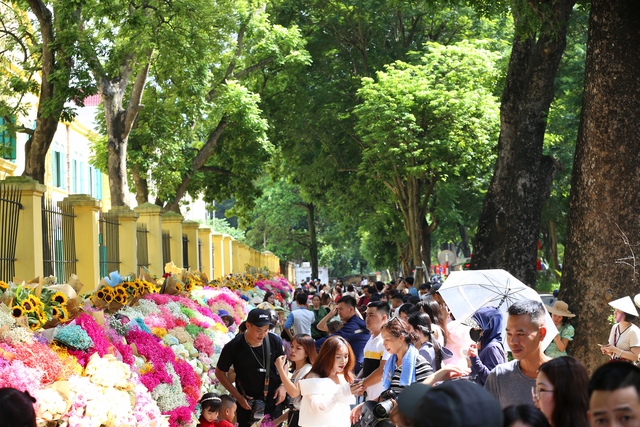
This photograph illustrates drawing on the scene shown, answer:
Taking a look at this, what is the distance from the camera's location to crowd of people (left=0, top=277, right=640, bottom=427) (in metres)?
3.46

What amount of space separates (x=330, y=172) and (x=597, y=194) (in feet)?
78.0

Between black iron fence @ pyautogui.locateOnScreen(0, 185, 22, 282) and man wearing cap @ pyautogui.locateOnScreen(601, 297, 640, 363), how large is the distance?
696 cm

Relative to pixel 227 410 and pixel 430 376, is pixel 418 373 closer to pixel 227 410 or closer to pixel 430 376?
pixel 430 376

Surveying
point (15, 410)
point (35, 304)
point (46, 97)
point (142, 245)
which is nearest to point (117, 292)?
point (35, 304)

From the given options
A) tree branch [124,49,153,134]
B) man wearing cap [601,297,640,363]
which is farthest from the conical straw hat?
tree branch [124,49,153,134]

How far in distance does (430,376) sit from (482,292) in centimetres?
317

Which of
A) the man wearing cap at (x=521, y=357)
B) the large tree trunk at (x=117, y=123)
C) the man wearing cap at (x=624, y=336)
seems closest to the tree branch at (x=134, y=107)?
the large tree trunk at (x=117, y=123)

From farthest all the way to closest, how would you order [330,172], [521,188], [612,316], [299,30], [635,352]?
1. [330,172]
2. [299,30]
3. [521,188]
4. [612,316]
5. [635,352]

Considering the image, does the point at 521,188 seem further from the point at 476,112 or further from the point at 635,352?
the point at 476,112

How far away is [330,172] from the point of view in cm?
3428

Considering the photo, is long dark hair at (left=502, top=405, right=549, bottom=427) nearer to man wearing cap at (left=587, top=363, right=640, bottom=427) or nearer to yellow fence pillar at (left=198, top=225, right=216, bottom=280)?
man wearing cap at (left=587, top=363, right=640, bottom=427)

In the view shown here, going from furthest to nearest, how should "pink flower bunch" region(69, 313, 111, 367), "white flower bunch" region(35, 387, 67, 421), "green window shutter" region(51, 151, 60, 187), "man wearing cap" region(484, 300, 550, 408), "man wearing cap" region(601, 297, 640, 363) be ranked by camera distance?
"green window shutter" region(51, 151, 60, 187) → "man wearing cap" region(601, 297, 640, 363) → "pink flower bunch" region(69, 313, 111, 367) → "white flower bunch" region(35, 387, 67, 421) → "man wearing cap" region(484, 300, 550, 408)

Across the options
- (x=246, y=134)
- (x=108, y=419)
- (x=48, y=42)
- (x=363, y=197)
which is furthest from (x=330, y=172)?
(x=108, y=419)

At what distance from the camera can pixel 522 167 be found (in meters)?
14.6
